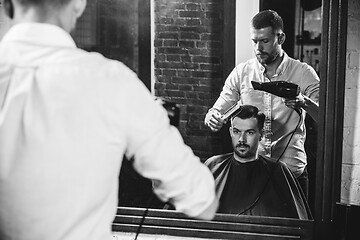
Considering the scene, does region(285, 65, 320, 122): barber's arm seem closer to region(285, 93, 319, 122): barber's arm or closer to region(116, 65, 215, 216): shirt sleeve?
region(285, 93, 319, 122): barber's arm

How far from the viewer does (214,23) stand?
3.57 meters

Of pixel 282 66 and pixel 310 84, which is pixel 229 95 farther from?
pixel 310 84

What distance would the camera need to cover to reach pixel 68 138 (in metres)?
1.33

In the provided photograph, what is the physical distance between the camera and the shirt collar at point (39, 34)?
53.9 inches

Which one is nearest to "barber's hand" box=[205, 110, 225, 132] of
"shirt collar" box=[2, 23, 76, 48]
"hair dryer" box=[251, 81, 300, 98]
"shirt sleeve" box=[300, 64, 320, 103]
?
"hair dryer" box=[251, 81, 300, 98]

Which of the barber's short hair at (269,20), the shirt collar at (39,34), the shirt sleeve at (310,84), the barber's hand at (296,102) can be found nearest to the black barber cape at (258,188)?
the barber's hand at (296,102)

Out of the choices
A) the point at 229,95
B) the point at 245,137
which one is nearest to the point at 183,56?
the point at 229,95

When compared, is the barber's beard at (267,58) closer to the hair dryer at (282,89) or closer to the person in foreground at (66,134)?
the hair dryer at (282,89)

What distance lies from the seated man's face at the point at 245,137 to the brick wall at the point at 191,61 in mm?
106

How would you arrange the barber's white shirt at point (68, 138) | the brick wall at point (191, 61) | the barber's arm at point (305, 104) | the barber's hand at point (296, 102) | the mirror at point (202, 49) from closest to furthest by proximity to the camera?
the barber's white shirt at point (68, 138)
the mirror at point (202, 49)
the barber's arm at point (305, 104)
the barber's hand at point (296, 102)
the brick wall at point (191, 61)

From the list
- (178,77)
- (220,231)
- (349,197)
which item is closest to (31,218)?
(220,231)

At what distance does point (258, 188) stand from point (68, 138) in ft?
6.75

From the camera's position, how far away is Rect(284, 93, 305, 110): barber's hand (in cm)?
303

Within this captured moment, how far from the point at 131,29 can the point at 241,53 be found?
849 mm
